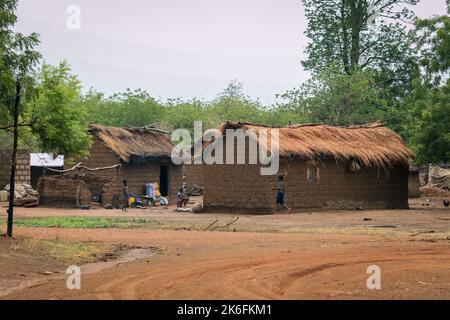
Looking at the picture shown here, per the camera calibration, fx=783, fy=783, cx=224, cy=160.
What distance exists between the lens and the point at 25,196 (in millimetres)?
39812

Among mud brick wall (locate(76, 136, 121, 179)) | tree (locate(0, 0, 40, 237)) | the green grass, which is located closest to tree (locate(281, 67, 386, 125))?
mud brick wall (locate(76, 136, 121, 179))

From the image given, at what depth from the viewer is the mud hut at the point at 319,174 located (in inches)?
1216

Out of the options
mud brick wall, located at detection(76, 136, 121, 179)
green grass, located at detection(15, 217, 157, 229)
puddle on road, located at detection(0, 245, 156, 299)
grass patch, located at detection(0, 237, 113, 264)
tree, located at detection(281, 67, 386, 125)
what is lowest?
puddle on road, located at detection(0, 245, 156, 299)

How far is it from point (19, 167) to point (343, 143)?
1903cm

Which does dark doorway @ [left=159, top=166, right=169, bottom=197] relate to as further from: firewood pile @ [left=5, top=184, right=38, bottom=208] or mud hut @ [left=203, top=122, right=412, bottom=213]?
mud hut @ [left=203, top=122, right=412, bottom=213]

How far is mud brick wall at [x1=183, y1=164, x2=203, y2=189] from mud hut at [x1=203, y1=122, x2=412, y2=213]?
1514 cm

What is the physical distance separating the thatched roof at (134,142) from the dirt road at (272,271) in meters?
19.4

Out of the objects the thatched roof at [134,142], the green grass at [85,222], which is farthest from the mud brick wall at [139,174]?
the green grass at [85,222]

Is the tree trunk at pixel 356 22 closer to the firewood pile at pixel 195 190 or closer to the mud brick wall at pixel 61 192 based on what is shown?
the firewood pile at pixel 195 190

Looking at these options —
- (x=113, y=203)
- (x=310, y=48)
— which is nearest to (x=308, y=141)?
(x=113, y=203)

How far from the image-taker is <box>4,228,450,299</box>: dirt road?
10930mm

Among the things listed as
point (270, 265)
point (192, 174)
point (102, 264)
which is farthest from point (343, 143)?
point (270, 265)

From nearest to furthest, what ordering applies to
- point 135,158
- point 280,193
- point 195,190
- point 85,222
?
point 85,222
point 280,193
point 135,158
point 195,190

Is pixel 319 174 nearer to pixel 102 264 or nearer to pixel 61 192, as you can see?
pixel 61 192
